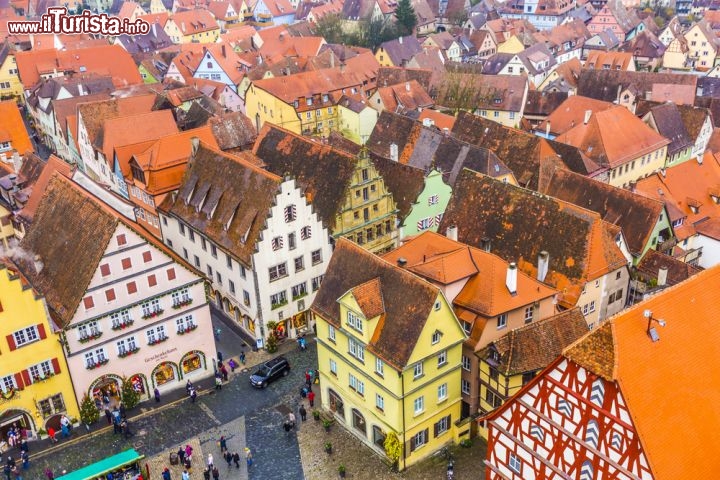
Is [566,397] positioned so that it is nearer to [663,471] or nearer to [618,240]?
[663,471]

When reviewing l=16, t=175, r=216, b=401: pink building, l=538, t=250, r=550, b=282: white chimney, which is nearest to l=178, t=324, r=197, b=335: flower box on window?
l=16, t=175, r=216, b=401: pink building

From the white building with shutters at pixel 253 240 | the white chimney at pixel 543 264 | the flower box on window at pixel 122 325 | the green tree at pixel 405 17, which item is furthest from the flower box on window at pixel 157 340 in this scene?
the green tree at pixel 405 17

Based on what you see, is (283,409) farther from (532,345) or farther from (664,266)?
(664,266)

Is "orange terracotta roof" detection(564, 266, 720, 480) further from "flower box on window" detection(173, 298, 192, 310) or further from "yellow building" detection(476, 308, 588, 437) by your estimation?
"flower box on window" detection(173, 298, 192, 310)

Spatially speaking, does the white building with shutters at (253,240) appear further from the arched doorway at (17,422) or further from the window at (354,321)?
the arched doorway at (17,422)

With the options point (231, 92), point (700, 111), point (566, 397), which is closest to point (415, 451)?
point (566, 397)
